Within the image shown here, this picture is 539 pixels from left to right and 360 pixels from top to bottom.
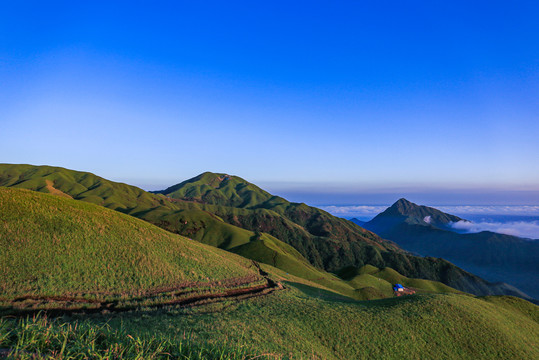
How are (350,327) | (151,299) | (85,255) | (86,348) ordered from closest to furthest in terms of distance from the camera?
1. (86,348)
2. (350,327)
3. (151,299)
4. (85,255)

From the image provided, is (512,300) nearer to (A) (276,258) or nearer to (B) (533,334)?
(B) (533,334)

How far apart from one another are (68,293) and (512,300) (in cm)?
7069

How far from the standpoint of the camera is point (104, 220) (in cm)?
4684

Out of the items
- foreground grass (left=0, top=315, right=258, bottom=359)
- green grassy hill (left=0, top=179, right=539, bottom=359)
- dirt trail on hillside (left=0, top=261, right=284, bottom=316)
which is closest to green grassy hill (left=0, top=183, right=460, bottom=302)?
green grassy hill (left=0, top=179, right=539, bottom=359)

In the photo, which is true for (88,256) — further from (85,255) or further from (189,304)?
(189,304)

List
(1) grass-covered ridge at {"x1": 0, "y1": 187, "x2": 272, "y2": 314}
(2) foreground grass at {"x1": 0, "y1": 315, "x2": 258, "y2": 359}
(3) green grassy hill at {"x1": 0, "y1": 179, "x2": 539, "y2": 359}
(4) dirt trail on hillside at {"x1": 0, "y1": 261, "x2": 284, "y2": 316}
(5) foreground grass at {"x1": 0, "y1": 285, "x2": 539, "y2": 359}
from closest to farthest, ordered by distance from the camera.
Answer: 1. (2) foreground grass at {"x1": 0, "y1": 315, "x2": 258, "y2": 359}
2. (5) foreground grass at {"x1": 0, "y1": 285, "x2": 539, "y2": 359}
3. (3) green grassy hill at {"x1": 0, "y1": 179, "x2": 539, "y2": 359}
4. (4) dirt trail on hillside at {"x1": 0, "y1": 261, "x2": 284, "y2": 316}
5. (1) grass-covered ridge at {"x1": 0, "y1": 187, "x2": 272, "y2": 314}

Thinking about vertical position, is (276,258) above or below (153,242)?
below

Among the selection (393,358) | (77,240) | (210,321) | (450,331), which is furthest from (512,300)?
(77,240)

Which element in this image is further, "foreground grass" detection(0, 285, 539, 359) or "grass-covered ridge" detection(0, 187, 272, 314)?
"grass-covered ridge" detection(0, 187, 272, 314)

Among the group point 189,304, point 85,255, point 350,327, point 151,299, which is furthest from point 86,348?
point 85,255

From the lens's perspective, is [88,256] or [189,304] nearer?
[189,304]

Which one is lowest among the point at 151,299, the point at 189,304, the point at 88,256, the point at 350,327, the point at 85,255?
the point at 350,327

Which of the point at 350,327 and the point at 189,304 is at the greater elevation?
the point at 189,304

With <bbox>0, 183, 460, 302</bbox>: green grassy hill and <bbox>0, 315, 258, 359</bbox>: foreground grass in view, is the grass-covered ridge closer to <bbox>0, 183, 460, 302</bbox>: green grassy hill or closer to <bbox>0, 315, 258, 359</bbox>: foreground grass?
<bbox>0, 183, 460, 302</bbox>: green grassy hill
